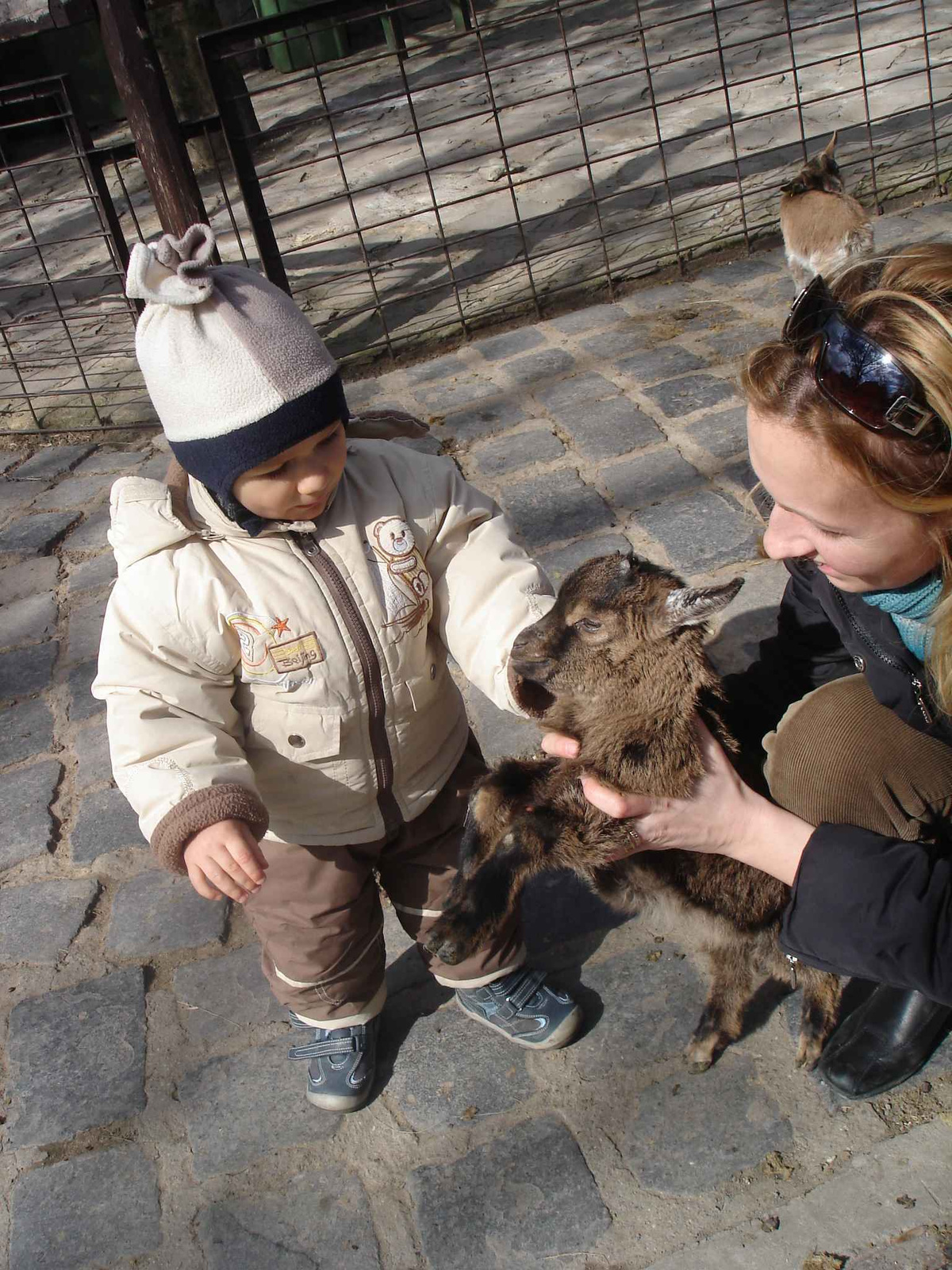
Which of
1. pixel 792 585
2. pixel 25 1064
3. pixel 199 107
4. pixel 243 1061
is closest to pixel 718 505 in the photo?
pixel 792 585

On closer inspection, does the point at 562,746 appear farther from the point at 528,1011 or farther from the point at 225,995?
the point at 225,995

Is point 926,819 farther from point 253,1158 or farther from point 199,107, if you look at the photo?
point 199,107

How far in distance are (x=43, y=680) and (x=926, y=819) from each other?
2.91 m

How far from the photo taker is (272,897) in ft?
7.45

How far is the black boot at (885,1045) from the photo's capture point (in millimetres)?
2111

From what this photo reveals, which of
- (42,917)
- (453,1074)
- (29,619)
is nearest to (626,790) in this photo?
(453,1074)

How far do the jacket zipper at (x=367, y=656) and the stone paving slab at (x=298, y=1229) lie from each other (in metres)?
0.79

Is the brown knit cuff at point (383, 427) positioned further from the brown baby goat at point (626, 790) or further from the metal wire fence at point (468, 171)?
the metal wire fence at point (468, 171)

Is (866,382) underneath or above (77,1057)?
above

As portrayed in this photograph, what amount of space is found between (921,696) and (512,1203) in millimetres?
1237

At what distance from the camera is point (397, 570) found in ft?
7.13

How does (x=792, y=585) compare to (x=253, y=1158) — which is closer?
(x=253, y=1158)

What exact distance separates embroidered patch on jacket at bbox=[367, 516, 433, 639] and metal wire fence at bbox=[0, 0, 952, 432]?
3.11 meters

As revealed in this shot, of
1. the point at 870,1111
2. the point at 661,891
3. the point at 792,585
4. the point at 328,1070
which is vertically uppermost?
the point at 792,585
